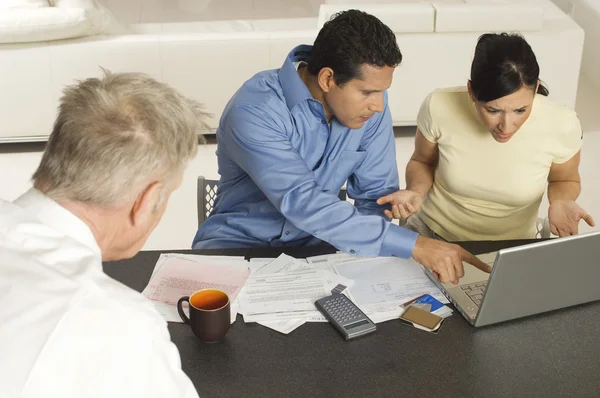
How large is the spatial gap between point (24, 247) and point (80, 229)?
0.32 feet

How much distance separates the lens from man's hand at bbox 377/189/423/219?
7.18 feet

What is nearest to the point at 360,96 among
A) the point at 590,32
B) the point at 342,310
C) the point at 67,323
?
the point at 342,310

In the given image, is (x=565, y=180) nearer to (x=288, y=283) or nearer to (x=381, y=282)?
(x=381, y=282)

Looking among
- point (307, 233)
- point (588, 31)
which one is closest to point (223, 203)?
point (307, 233)

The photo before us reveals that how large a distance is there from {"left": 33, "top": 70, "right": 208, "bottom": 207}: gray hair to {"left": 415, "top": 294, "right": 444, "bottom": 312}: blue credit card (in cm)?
76

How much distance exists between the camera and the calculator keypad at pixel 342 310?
1.73 metres

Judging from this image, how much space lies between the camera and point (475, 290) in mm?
1860

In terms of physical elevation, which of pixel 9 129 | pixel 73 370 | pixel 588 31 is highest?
pixel 73 370

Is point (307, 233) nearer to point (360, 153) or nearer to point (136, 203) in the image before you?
point (360, 153)

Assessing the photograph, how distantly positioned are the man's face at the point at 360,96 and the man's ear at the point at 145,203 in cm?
88

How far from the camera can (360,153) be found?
2.27 meters

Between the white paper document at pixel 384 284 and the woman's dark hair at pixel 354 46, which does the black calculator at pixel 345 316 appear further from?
the woman's dark hair at pixel 354 46

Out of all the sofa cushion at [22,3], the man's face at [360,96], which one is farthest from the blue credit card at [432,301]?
the sofa cushion at [22,3]

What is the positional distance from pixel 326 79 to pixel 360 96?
10 cm
